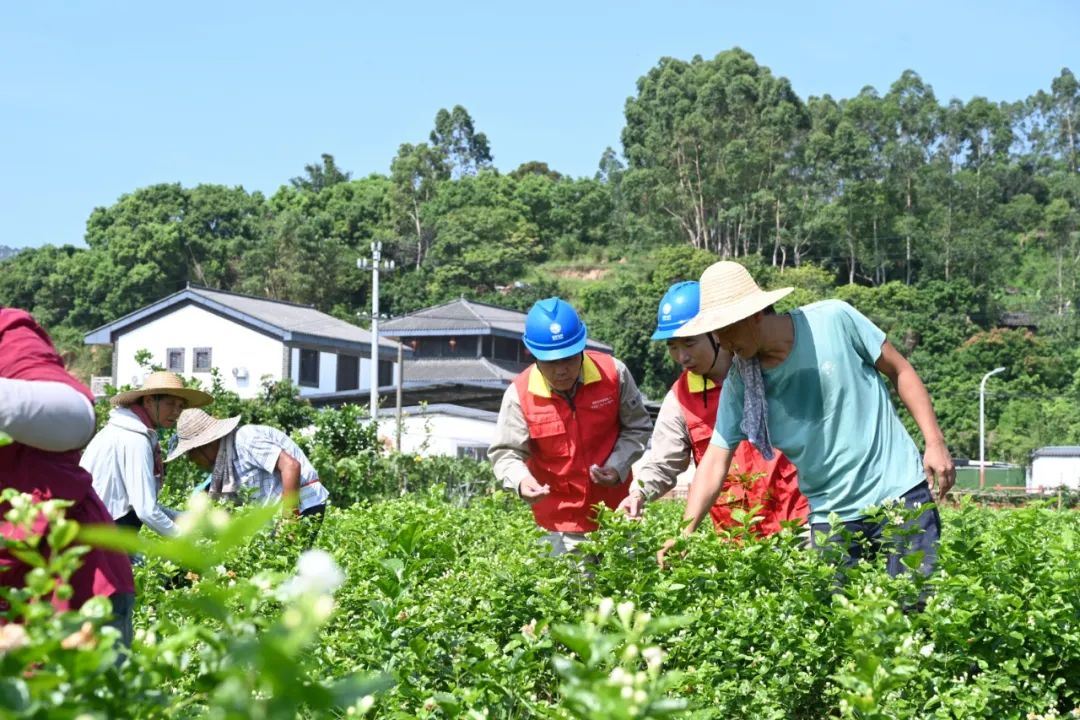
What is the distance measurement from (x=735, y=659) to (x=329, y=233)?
79.2 metres

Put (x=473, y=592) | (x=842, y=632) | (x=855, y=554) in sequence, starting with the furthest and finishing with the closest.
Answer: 1. (x=855, y=554)
2. (x=473, y=592)
3. (x=842, y=632)

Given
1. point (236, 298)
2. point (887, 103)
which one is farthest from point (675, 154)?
point (236, 298)

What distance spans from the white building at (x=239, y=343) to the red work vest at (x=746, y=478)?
36004 mm

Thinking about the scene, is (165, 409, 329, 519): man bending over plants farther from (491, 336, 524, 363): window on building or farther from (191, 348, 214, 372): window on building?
(491, 336, 524, 363): window on building

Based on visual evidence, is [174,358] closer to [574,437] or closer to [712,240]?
[712,240]

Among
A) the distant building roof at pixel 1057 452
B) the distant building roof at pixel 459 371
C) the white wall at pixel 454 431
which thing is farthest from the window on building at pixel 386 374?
the distant building roof at pixel 1057 452

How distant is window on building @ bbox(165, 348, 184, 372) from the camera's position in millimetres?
43062

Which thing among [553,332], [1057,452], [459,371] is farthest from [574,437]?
[1057,452]

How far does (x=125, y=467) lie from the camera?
5.33 meters

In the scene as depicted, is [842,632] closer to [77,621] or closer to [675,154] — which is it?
[77,621]

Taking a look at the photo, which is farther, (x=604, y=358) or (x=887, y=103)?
(x=887, y=103)

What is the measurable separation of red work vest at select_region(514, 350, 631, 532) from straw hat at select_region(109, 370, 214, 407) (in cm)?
156

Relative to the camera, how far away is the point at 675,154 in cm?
7006

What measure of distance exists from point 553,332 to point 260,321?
36730mm
